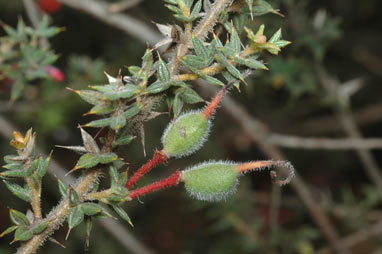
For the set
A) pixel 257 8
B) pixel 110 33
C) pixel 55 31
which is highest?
pixel 110 33

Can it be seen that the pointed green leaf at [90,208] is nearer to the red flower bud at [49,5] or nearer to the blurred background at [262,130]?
the blurred background at [262,130]

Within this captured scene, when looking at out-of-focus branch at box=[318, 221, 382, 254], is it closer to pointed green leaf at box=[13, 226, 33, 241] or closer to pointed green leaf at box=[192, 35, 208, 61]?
pointed green leaf at box=[192, 35, 208, 61]

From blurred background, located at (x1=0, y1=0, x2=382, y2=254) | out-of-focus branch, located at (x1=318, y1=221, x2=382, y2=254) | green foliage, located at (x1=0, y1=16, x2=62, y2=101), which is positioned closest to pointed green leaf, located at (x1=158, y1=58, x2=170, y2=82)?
green foliage, located at (x1=0, y1=16, x2=62, y2=101)

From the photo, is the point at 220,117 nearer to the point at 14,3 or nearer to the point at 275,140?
the point at 275,140

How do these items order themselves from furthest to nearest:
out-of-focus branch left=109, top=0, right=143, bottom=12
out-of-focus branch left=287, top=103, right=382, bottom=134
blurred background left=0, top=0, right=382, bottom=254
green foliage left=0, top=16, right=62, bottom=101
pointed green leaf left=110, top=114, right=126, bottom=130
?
out-of-focus branch left=287, top=103, right=382, bottom=134 < blurred background left=0, top=0, right=382, bottom=254 < out-of-focus branch left=109, top=0, right=143, bottom=12 < green foliage left=0, top=16, right=62, bottom=101 < pointed green leaf left=110, top=114, right=126, bottom=130

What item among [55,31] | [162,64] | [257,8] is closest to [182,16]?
[162,64]

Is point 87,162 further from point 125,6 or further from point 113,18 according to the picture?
point 113,18
